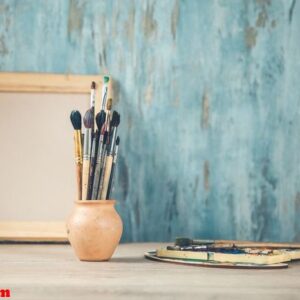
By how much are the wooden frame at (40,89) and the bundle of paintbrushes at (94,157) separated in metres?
0.29

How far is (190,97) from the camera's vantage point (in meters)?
1.39

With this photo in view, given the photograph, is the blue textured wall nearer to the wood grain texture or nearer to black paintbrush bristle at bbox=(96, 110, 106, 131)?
the wood grain texture

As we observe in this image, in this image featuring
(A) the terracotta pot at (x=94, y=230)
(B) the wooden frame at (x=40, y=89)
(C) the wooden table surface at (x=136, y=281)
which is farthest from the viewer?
(B) the wooden frame at (x=40, y=89)

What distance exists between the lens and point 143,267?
0.95 meters

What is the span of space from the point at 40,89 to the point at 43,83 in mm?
14

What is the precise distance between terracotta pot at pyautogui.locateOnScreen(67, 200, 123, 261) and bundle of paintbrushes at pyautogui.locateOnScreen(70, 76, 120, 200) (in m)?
0.03

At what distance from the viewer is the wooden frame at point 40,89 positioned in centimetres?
131

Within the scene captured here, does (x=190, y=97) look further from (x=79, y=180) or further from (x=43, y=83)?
(x=79, y=180)

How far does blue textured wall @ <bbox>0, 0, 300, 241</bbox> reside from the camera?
138cm

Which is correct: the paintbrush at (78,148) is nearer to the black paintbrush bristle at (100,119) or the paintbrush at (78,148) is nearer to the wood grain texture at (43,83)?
the black paintbrush bristle at (100,119)

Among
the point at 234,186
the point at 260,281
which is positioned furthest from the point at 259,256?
the point at 234,186
